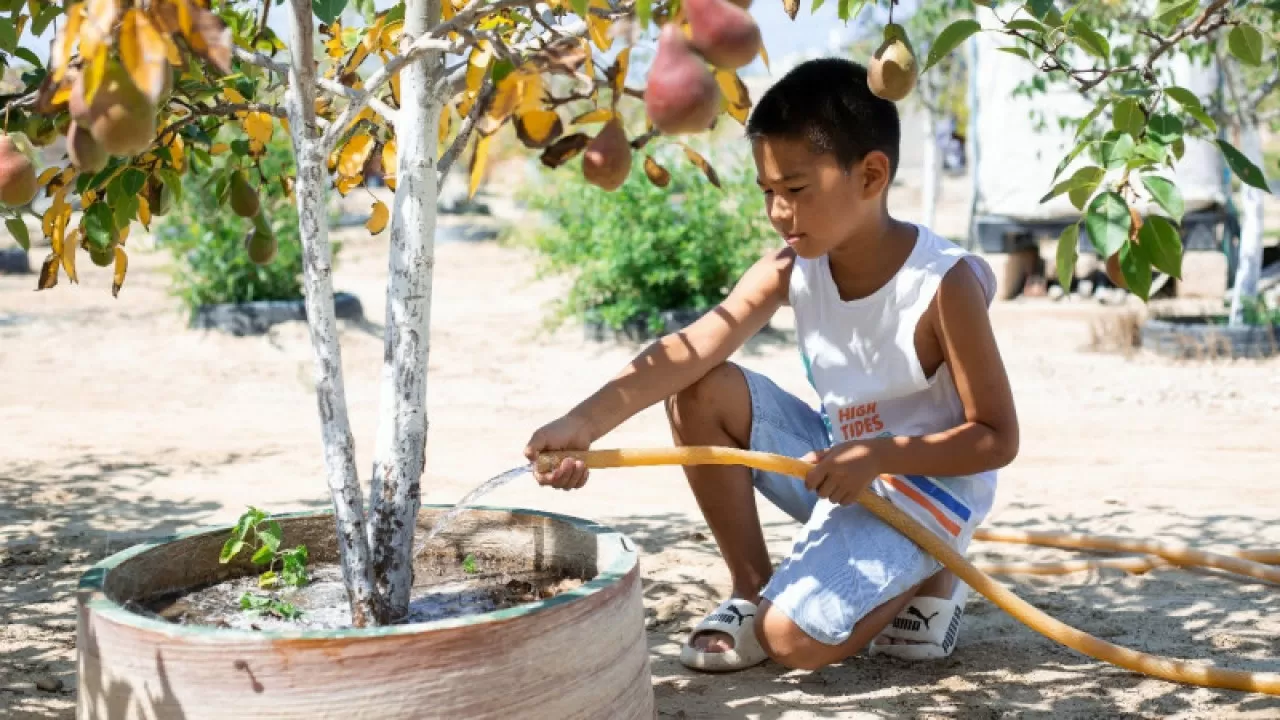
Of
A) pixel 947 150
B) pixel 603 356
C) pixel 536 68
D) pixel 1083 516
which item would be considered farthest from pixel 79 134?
pixel 947 150

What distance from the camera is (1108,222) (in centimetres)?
162

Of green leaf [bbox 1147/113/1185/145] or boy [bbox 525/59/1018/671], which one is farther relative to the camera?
boy [bbox 525/59/1018/671]

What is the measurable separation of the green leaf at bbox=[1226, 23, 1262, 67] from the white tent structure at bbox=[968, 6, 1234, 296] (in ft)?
21.5

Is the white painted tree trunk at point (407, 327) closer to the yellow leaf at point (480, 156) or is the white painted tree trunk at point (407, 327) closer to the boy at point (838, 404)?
the boy at point (838, 404)

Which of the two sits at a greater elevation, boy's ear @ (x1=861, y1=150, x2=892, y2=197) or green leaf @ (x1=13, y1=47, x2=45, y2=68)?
green leaf @ (x1=13, y1=47, x2=45, y2=68)

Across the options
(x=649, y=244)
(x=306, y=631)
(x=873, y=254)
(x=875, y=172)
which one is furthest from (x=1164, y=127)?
(x=649, y=244)

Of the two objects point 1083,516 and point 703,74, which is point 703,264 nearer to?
point 1083,516

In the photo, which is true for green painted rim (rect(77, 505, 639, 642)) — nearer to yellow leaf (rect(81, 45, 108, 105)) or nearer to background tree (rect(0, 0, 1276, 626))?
background tree (rect(0, 0, 1276, 626))

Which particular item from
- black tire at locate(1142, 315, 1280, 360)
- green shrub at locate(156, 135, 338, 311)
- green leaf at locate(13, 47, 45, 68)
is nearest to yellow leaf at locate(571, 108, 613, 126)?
green leaf at locate(13, 47, 45, 68)

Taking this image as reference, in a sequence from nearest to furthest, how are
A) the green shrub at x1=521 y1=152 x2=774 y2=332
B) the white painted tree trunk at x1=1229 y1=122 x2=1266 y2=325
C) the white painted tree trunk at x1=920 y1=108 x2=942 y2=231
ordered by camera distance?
1. the white painted tree trunk at x1=1229 y1=122 x2=1266 y2=325
2. the green shrub at x1=521 y1=152 x2=774 y2=332
3. the white painted tree trunk at x1=920 y1=108 x2=942 y2=231

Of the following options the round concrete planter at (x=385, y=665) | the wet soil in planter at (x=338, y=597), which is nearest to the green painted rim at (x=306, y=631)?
the round concrete planter at (x=385, y=665)

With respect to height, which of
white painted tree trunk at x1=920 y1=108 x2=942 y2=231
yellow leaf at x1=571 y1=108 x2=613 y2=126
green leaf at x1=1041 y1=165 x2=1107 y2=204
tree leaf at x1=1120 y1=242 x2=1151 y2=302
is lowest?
tree leaf at x1=1120 y1=242 x2=1151 y2=302

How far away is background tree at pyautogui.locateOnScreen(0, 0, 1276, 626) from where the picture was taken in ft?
3.60

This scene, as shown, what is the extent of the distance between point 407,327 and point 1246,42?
1156mm
